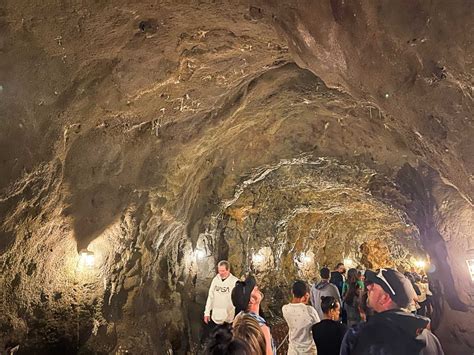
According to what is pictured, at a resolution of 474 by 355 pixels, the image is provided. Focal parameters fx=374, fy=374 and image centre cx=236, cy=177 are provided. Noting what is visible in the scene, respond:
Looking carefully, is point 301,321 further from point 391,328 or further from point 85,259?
point 85,259

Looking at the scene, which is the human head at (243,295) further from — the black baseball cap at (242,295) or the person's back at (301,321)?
the person's back at (301,321)

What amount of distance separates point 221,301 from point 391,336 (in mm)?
4079

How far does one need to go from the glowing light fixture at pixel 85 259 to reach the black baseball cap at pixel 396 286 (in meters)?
3.90

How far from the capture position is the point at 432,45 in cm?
242

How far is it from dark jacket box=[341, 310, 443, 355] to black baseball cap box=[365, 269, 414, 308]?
0.31 ft

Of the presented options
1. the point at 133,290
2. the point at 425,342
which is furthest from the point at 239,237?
the point at 425,342

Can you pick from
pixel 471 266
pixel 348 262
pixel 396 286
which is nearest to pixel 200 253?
pixel 471 266

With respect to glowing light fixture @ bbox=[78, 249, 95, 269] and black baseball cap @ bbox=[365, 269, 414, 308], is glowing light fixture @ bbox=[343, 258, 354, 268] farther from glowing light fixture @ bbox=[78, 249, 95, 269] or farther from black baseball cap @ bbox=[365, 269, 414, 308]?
black baseball cap @ bbox=[365, 269, 414, 308]

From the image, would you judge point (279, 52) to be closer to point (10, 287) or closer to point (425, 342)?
point (425, 342)

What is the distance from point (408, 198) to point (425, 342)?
5.19 metres

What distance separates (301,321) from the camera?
4.00 meters

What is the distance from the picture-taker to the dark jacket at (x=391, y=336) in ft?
7.25

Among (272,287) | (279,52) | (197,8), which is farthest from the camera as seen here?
(272,287)

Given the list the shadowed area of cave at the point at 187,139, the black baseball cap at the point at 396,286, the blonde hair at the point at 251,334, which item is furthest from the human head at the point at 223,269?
the black baseball cap at the point at 396,286
